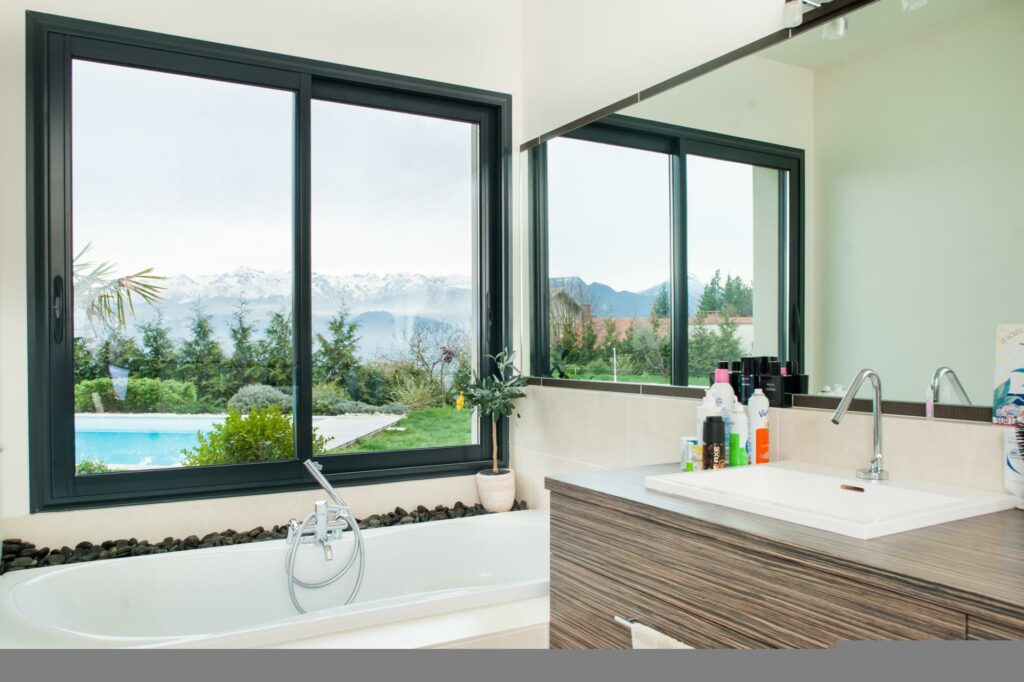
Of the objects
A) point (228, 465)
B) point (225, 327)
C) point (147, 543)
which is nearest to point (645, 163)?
point (225, 327)

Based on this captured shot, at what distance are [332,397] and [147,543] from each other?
33.0 inches

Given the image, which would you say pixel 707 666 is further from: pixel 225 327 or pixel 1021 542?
pixel 225 327

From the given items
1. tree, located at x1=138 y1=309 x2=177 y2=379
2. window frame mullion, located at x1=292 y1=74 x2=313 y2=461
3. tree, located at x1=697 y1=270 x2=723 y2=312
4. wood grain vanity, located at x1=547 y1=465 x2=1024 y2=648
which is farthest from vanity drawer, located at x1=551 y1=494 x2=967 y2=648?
tree, located at x1=138 y1=309 x2=177 y2=379

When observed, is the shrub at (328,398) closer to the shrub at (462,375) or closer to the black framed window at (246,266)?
the black framed window at (246,266)

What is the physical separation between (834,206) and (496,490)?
181 cm

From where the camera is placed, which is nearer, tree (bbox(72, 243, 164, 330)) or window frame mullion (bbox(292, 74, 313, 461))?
tree (bbox(72, 243, 164, 330))

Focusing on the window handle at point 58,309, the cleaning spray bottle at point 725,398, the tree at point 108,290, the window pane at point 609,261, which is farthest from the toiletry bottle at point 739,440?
the window handle at point 58,309

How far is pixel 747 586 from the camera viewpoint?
122 cm

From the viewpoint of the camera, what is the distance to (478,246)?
3328 mm

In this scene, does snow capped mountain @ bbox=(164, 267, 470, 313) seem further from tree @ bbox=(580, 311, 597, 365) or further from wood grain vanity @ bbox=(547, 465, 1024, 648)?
wood grain vanity @ bbox=(547, 465, 1024, 648)

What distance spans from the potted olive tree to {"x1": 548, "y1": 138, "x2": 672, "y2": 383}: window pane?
0.21m

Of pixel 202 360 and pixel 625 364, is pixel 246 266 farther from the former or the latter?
pixel 625 364

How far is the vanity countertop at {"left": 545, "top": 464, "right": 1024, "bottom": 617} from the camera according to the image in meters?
0.93

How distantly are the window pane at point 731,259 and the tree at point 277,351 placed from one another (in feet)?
5.05
